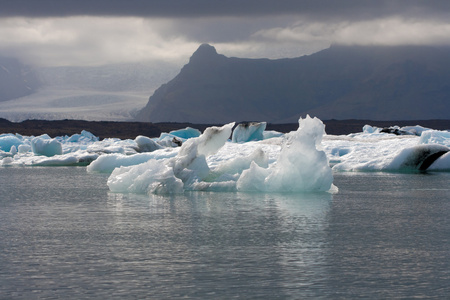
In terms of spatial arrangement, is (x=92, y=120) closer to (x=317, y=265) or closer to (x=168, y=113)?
(x=168, y=113)

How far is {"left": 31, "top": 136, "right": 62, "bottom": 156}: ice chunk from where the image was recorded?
134 ft

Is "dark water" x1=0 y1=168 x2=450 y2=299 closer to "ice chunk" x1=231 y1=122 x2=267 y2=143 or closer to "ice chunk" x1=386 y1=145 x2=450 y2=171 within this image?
"ice chunk" x1=386 y1=145 x2=450 y2=171

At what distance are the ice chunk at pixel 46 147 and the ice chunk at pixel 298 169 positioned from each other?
82.8ft

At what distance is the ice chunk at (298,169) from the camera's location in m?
17.3

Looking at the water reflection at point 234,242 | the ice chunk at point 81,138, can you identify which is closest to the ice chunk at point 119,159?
the water reflection at point 234,242

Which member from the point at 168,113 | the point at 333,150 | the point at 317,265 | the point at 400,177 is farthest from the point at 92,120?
the point at 317,265

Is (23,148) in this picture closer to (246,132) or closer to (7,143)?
(7,143)

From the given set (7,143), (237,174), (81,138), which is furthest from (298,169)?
(81,138)

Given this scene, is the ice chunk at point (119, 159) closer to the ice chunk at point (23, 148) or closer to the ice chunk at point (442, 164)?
the ice chunk at point (442, 164)

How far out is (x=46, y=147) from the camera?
4119 centimetres

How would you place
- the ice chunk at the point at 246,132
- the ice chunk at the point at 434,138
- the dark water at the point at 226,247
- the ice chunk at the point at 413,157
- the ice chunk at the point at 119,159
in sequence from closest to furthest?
the dark water at the point at 226,247
the ice chunk at the point at 413,157
the ice chunk at the point at 119,159
the ice chunk at the point at 434,138
the ice chunk at the point at 246,132

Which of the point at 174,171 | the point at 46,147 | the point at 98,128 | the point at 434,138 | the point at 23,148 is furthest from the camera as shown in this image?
the point at 98,128

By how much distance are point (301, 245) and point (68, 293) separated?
3.92m

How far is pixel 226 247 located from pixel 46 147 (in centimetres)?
3341
